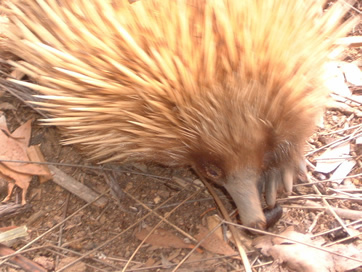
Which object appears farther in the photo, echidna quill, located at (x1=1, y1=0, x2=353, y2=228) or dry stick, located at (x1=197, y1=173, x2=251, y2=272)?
dry stick, located at (x1=197, y1=173, x2=251, y2=272)

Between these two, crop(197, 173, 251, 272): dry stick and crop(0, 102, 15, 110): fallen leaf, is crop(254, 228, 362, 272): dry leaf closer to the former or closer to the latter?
crop(197, 173, 251, 272): dry stick

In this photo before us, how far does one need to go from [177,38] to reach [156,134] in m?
0.42

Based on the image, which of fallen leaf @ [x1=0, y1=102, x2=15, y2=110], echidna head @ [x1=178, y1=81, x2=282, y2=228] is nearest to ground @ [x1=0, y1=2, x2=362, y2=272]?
fallen leaf @ [x1=0, y1=102, x2=15, y2=110]

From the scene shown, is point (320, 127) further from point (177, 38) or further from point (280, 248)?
point (177, 38)

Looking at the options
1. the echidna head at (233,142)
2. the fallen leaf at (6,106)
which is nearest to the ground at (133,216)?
the fallen leaf at (6,106)

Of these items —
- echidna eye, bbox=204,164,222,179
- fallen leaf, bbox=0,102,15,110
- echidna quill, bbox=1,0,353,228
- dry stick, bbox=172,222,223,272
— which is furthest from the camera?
fallen leaf, bbox=0,102,15,110

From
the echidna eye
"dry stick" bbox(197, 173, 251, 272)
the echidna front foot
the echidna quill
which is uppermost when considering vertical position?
the echidna quill

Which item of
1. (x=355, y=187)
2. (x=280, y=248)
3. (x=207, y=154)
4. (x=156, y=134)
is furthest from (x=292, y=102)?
(x=355, y=187)

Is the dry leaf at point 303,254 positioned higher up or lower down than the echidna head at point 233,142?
lower down

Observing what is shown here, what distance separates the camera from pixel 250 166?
1855mm

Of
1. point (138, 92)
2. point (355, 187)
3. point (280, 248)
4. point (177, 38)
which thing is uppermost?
point (177, 38)

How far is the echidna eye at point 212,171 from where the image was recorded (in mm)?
1921

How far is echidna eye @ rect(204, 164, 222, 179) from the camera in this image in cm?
192

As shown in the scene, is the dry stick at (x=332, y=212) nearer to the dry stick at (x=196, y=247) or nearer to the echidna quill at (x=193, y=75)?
the echidna quill at (x=193, y=75)
